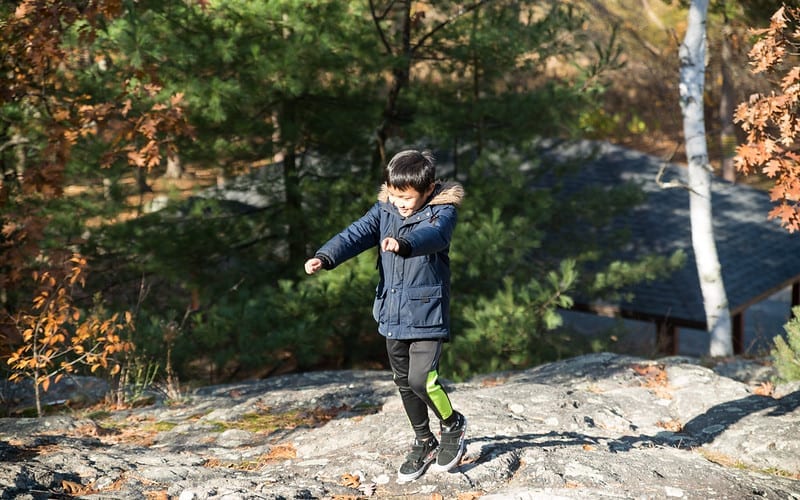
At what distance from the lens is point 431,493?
4.11m

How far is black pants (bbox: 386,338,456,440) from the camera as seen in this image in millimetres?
4059

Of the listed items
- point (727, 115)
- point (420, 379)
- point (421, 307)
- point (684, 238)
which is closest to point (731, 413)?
point (420, 379)

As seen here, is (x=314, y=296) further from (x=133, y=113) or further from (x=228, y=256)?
(x=133, y=113)

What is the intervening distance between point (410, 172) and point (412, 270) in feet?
1.56

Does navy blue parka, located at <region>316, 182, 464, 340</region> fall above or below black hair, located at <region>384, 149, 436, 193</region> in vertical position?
below

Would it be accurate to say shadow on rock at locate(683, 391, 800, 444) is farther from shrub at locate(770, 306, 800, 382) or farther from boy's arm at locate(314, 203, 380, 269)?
boy's arm at locate(314, 203, 380, 269)

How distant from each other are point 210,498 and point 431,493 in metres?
1.08

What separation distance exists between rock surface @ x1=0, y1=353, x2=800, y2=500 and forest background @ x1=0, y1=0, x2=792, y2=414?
9.50ft

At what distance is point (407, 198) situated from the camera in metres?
4.00

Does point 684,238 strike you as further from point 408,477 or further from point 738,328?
point 408,477

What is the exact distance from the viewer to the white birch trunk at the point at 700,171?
10.5 metres

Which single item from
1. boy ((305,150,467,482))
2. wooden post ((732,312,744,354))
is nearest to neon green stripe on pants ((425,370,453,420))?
boy ((305,150,467,482))

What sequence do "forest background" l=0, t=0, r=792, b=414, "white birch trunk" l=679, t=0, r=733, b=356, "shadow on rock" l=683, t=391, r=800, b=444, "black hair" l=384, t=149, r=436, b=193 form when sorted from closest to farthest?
"black hair" l=384, t=149, r=436, b=193 < "shadow on rock" l=683, t=391, r=800, b=444 < "forest background" l=0, t=0, r=792, b=414 < "white birch trunk" l=679, t=0, r=733, b=356

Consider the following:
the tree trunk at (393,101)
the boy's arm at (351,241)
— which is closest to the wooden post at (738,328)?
the tree trunk at (393,101)
